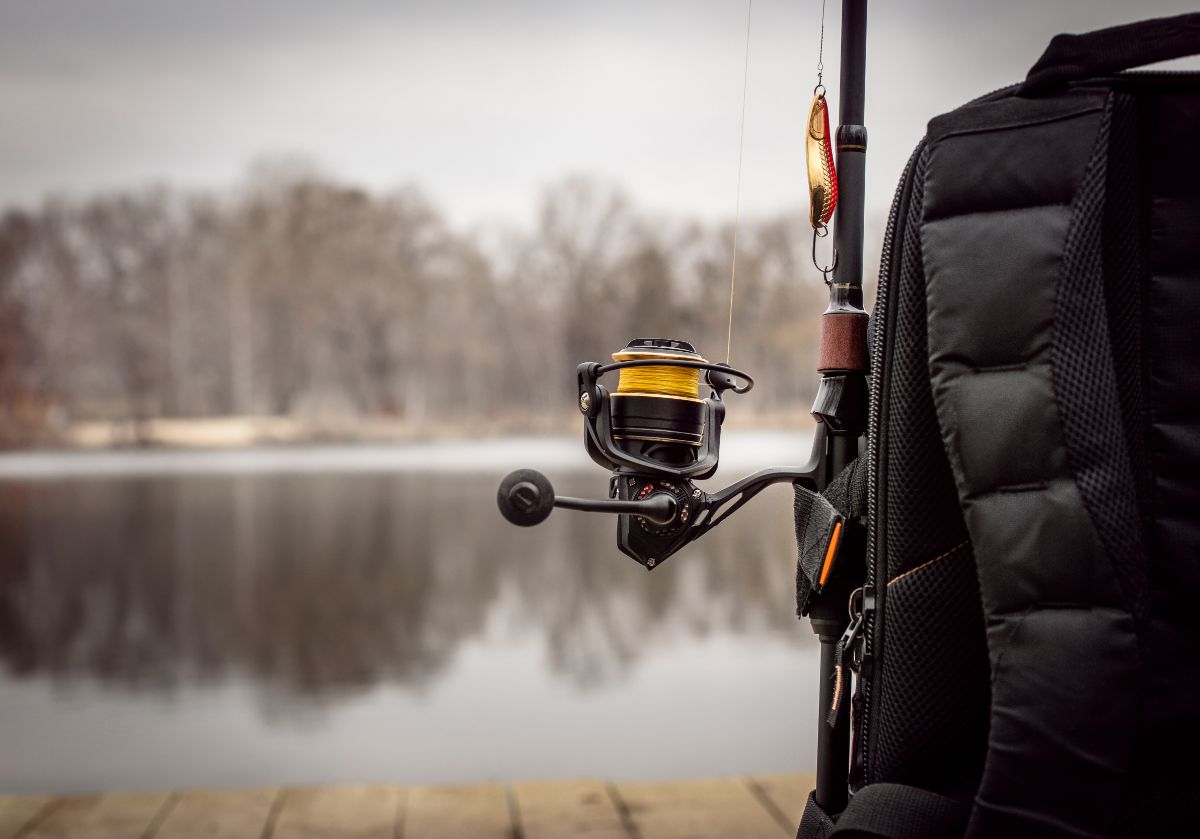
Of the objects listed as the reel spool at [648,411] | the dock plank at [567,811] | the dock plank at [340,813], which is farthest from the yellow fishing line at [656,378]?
the dock plank at [340,813]

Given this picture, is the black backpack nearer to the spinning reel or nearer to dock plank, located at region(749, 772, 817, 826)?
the spinning reel

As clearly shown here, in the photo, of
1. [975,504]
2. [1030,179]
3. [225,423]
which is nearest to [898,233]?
[1030,179]

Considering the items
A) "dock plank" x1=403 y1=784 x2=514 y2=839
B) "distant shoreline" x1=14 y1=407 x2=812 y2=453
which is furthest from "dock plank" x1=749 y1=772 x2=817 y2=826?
"distant shoreline" x1=14 y1=407 x2=812 y2=453

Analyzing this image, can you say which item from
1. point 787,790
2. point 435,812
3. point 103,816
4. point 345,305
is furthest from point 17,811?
point 345,305

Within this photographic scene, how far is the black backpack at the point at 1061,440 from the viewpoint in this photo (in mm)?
747

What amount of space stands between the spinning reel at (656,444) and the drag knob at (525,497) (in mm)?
110

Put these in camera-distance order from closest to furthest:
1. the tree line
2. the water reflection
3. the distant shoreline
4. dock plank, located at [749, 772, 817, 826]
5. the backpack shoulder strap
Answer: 1. the backpack shoulder strap
2. dock plank, located at [749, 772, 817, 826]
3. the water reflection
4. the tree line
5. the distant shoreline

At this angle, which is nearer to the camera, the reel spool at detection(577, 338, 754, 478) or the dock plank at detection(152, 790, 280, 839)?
the reel spool at detection(577, 338, 754, 478)

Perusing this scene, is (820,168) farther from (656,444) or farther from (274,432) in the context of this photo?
(274,432)

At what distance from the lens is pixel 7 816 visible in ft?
6.18

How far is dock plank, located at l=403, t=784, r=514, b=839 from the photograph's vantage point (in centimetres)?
186

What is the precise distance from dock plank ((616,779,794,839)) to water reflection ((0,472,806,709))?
1.74m

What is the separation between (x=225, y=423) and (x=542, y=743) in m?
2.28

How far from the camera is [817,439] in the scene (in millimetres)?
1016
